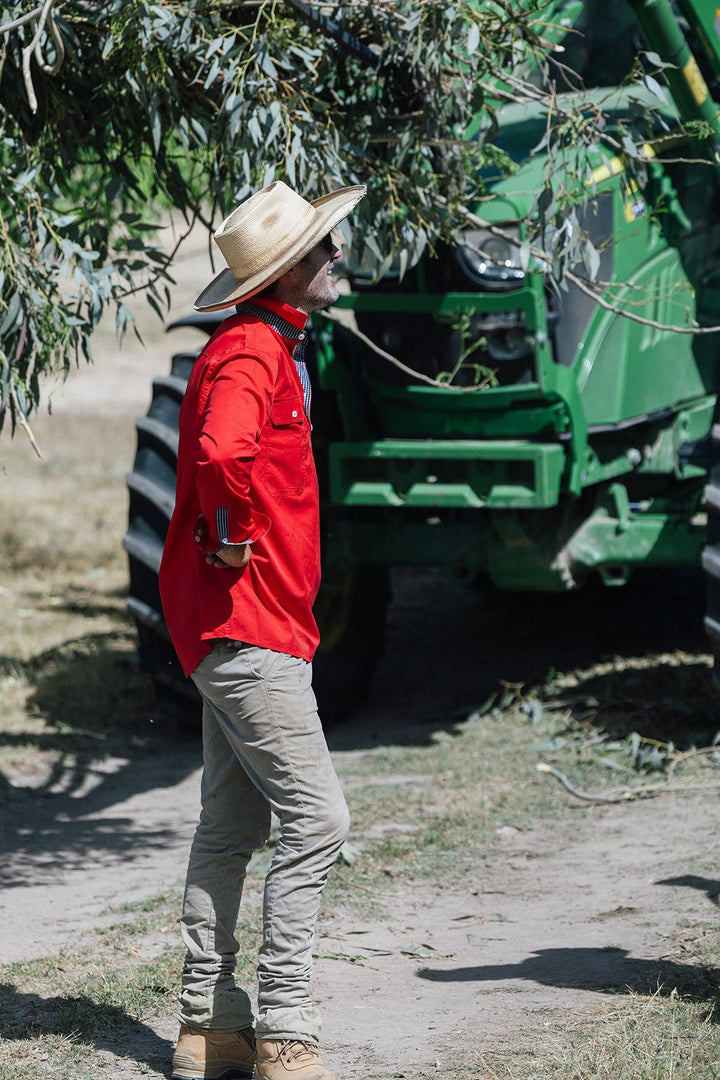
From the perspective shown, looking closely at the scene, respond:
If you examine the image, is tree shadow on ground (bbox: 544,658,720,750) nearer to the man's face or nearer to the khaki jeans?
the khaki jeans

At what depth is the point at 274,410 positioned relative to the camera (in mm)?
3232

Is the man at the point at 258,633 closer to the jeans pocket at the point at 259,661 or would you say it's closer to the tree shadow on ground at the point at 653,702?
the jeans pocket at the point at 259,661

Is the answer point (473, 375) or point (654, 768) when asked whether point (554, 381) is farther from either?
point (654, 768)

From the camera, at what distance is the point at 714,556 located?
17.9 ft

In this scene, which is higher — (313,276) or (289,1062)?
(313,276)

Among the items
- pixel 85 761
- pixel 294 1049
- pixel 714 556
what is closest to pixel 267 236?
pixel 294 1049

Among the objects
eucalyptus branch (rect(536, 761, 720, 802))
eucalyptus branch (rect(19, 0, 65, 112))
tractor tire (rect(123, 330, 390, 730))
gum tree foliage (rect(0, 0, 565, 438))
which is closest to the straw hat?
gum tree foliage (rect(0, 0, 565, 438))

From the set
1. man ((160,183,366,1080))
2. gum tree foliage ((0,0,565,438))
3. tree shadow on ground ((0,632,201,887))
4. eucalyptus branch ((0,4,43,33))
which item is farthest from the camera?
tree shadow on ground ((0,632,201,887))

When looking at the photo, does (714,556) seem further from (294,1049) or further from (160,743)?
(294,1049)

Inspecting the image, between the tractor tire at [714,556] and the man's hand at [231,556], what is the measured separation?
269cm

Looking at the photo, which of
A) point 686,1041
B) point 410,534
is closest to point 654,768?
point 410,534

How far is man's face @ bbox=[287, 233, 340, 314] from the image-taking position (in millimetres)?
3338

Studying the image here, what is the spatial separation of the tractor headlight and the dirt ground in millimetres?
1939

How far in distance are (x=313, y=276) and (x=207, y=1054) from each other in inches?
69.9
